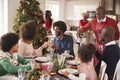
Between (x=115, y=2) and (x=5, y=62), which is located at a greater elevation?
(x=115, y=2)

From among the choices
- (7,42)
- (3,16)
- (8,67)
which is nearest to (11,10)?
(3,16)

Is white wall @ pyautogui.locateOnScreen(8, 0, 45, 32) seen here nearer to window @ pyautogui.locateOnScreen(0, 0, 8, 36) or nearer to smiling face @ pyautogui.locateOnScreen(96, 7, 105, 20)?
window @ pyautogui.locateOnScreen(0, 0, 8, 36)

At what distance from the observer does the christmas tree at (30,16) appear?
4.80 metres

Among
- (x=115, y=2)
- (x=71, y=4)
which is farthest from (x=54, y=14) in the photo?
(x=115, y=2)

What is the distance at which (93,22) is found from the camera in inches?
168

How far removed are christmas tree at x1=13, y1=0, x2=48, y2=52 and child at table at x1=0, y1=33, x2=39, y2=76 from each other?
7.44 ft

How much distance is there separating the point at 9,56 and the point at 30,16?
2.52 meters

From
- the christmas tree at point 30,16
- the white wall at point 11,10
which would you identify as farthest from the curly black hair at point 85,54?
the white wall at point 11,10

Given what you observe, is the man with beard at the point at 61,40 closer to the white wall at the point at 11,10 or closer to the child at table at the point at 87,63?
the child at table at the point at 87,63

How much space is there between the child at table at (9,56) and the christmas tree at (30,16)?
2.27m

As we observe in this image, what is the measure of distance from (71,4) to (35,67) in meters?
6.73

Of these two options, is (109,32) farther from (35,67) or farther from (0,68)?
(0,68)

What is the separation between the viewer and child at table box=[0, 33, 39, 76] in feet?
7.62

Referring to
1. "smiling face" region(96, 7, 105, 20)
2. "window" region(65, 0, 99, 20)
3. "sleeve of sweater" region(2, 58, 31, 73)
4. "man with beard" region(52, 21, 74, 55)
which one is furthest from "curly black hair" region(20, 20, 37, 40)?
"window" region(65, 0, 99, 20)
